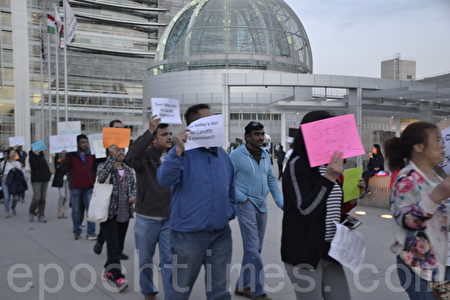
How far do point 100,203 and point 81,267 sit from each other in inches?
51.7

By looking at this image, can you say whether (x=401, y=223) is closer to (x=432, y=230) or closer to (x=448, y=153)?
(x=432, y=230)

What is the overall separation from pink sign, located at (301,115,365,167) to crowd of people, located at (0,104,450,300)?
0.21ft

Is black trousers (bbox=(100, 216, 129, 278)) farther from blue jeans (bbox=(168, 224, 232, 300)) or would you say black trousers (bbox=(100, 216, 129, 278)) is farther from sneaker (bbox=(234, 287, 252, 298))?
blue jeans (bbox=(168, 224, 232, 300))

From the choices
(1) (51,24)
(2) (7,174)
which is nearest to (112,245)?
(2) (7,174)

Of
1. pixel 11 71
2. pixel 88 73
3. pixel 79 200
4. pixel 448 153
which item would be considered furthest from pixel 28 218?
pixel 88 73

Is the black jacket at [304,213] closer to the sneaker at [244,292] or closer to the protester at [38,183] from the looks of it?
the sneaker at [244,292]

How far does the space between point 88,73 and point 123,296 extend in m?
65.4

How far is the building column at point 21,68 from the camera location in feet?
161

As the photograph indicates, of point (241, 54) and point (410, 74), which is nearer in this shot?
point (241, 54)

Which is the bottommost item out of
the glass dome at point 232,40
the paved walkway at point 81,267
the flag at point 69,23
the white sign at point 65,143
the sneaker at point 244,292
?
the paved walkway at point 81,267

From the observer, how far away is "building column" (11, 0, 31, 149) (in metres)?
49.2

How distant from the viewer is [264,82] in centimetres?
2322

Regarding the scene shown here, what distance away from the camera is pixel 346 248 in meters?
2.71

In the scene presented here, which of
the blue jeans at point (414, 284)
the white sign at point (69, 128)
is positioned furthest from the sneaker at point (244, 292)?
the white sign at point (69, 128)
